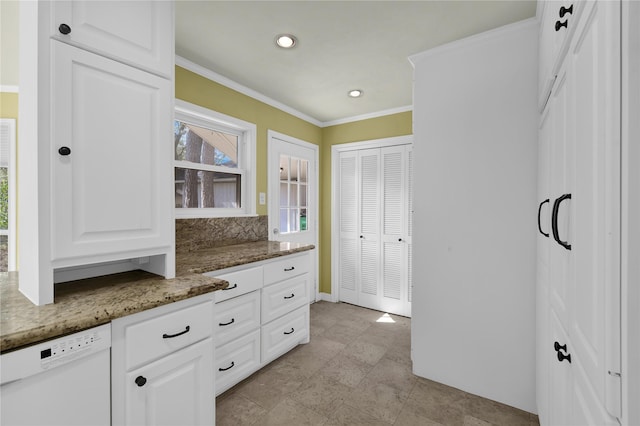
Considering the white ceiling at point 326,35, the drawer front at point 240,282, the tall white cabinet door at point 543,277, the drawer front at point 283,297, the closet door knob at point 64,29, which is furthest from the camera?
the drawer front at point 283,297

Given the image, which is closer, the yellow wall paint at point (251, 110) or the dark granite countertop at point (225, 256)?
the dark granite countertop at point (225, 256)

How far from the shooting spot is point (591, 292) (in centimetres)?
77

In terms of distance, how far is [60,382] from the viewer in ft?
3.20

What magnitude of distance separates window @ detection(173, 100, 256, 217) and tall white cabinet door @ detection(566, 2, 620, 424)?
245cm

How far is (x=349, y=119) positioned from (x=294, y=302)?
7.98 feet

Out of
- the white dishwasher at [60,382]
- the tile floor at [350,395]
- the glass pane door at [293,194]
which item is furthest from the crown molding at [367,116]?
the white dishwasher at [60,382]

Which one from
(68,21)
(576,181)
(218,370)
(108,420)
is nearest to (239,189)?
(218,370)

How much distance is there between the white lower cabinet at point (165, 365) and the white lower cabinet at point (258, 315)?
0.48 metres

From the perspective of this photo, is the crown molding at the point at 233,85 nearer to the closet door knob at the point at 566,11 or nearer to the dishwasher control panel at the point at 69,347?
the dishwasher control panel at the point at 69,347

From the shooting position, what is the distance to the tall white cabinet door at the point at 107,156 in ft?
3.75

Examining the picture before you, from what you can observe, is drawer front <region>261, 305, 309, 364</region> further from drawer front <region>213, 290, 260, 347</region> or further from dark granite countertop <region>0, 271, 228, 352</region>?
dark granite countertop <region>0, 271, 228, 352</region>

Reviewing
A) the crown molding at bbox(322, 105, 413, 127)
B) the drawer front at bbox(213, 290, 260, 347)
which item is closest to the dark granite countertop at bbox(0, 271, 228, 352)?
the drawer front at bbox(213, 290, 260, 347)

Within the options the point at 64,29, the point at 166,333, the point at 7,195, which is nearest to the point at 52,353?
the point at 166,333

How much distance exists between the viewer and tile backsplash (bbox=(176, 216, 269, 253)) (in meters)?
2.43
